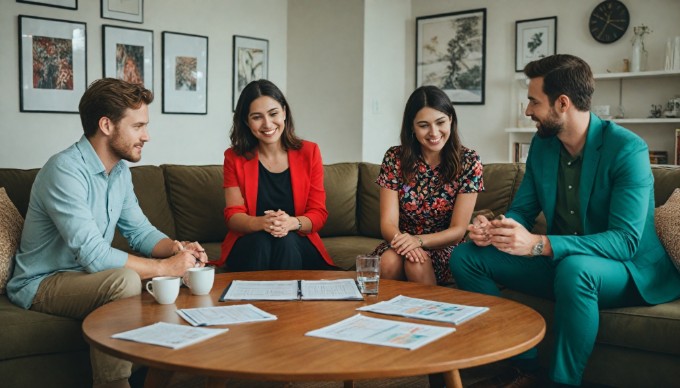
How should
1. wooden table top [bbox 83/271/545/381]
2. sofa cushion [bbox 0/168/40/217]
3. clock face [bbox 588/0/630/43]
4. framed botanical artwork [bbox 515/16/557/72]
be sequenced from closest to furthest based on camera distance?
wooden table top [bbox 83/271/545/381] → sofa cushion [bbox 0/168/40/217] → clock face [bbox 588/0/630/43] → framed botanical artwork [bbox 515/16/557/72]

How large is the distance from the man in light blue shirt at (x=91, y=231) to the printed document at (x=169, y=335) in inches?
17.9

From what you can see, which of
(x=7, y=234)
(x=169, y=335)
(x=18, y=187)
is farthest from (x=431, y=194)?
(x=18, y=187)

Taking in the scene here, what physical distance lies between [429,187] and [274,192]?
0.67 meters

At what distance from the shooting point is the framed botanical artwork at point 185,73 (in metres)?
5.06

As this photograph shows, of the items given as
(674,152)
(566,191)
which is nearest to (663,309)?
(566,191)

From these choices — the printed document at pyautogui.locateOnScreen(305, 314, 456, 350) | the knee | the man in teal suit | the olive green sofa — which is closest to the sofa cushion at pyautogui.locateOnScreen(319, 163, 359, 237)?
the olive green sofa

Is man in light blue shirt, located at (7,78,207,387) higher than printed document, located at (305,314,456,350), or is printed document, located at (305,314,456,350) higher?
man in light blue shirt, located at (7,78,207,387)

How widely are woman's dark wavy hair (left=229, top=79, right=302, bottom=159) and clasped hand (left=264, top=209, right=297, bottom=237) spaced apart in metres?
0.37

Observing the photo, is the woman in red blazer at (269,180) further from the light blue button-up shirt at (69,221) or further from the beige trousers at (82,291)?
the beige trousers at (82,291)

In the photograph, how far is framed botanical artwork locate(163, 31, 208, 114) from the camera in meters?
5.06

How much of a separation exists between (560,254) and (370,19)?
3598mm

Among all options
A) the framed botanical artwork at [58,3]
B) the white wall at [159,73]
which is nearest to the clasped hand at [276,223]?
the white wall at [159,73]

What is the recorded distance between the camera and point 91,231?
85.0 inches

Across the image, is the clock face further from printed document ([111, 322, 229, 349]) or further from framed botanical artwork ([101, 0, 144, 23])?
printed document ([111, 322, 229, 349])
